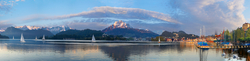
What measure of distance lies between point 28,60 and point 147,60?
24109 millimetres

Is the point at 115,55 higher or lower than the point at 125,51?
higher

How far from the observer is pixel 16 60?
39.2 m

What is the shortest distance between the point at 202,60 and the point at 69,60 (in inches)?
1098

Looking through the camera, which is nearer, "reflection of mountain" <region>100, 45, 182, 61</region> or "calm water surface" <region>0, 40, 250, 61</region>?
"calm water surface" <region>0, 40, 250, 61</region>

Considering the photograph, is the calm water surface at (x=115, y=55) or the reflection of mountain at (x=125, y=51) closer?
the calm water surface at (x=115, y=55)

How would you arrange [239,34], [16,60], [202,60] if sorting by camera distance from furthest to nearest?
[239,34]
[202,60]
[16,60]

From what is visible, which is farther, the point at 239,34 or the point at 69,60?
the point at 239,34

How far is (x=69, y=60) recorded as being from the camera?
129 feet

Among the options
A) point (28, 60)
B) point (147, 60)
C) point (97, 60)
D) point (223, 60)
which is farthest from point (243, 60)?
point (28, 60)

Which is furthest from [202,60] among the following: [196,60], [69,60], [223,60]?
[69,60]

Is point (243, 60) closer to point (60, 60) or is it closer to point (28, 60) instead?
point (60, 60)

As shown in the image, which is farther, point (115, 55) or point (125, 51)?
point (125, 51)

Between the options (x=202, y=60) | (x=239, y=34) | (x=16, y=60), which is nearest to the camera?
(x=16, y=60)

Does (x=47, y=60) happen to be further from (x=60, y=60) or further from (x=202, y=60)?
(x=202, y=60)
